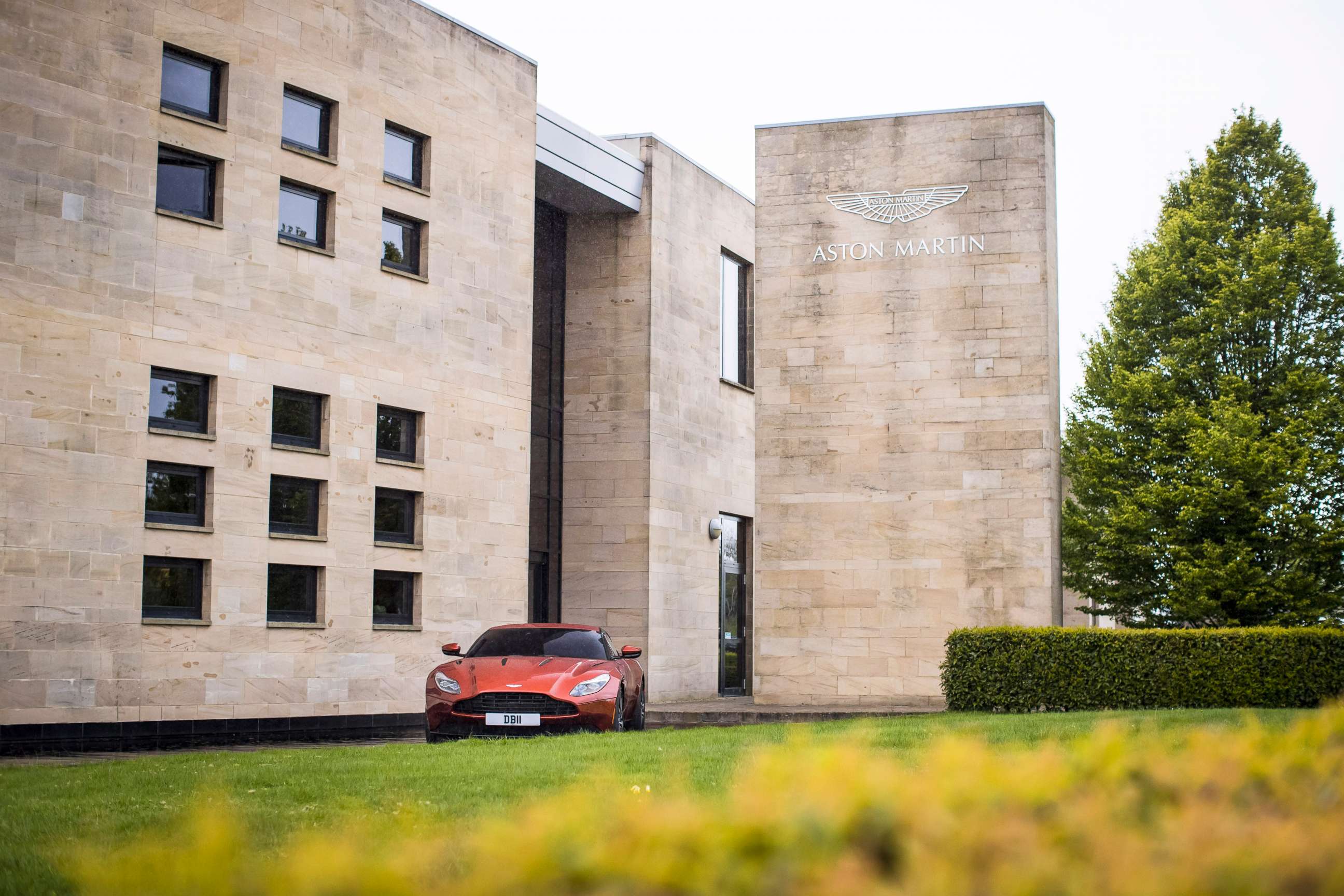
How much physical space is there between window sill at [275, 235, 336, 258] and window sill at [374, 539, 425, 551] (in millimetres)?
4636

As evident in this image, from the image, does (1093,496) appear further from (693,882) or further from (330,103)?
(693,882)

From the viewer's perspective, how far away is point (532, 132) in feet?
84.9

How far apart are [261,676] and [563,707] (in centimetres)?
638

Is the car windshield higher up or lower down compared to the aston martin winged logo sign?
lower down

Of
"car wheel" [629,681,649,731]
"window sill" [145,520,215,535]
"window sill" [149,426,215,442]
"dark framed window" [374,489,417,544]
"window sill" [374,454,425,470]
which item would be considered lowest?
"car wheel" [629,681,649,731]

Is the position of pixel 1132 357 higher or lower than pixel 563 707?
higher

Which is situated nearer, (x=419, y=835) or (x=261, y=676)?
(x=419, y=835)

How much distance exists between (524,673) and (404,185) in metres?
10.4

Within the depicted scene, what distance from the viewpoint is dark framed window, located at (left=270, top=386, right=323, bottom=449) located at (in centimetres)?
2094

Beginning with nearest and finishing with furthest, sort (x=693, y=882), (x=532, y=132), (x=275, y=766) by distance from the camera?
(x=693, y=882) → (x=275, y=766) → (x=532, y=132)

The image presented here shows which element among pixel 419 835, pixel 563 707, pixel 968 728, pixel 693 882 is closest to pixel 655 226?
pixel 563 707

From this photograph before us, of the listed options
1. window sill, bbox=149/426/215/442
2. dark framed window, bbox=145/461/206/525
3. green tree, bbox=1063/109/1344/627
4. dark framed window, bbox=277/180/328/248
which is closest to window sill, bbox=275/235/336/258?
dark framed window, bbox=277/180/328/248

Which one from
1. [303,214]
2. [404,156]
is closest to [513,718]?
[303,214]

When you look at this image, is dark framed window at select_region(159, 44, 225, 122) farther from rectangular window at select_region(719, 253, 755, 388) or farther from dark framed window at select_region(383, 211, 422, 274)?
rectangular window at select_region(719, 253, 755, 388)
